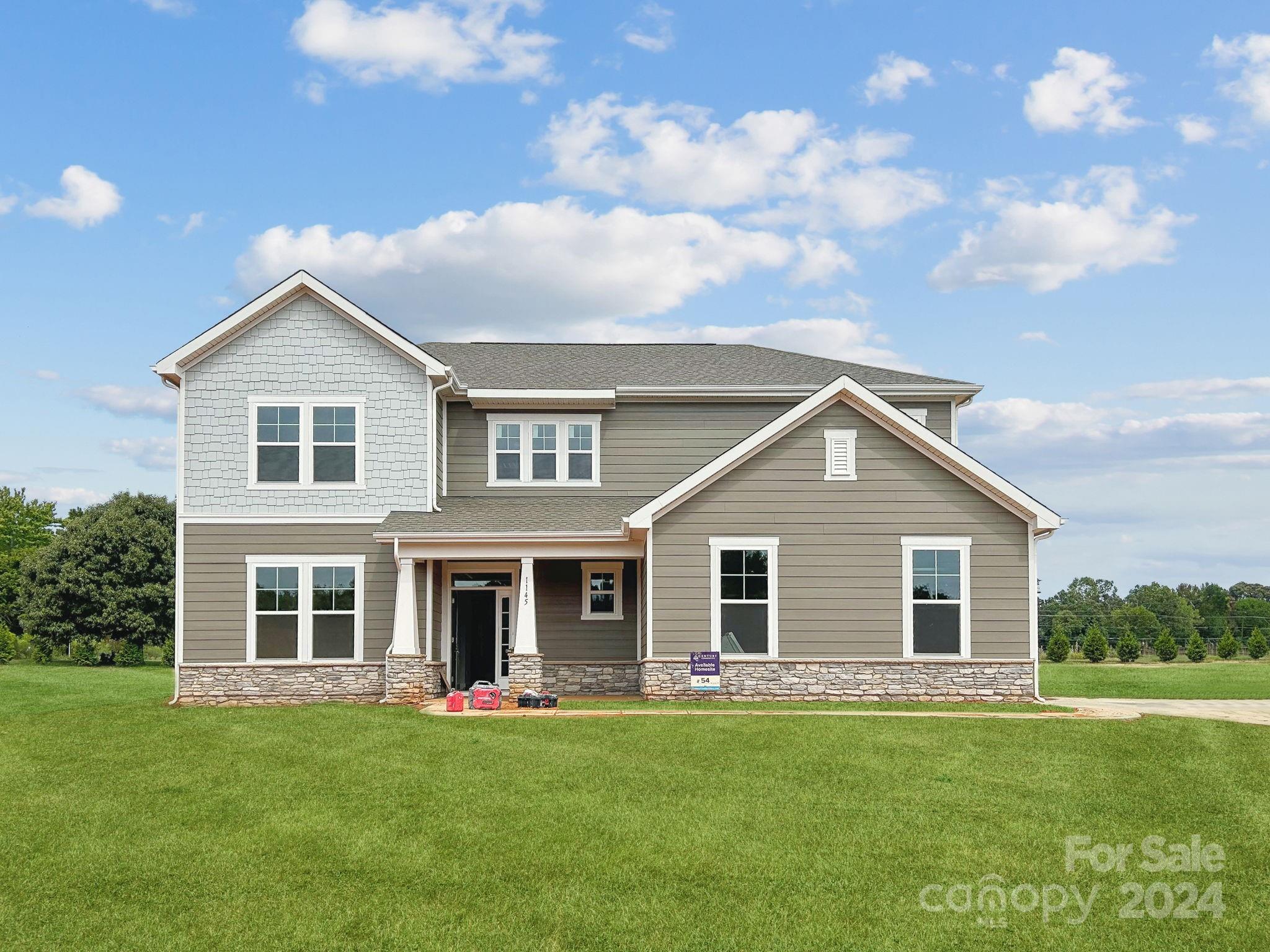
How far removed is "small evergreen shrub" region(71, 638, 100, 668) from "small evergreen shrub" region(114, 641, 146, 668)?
0.68 meters

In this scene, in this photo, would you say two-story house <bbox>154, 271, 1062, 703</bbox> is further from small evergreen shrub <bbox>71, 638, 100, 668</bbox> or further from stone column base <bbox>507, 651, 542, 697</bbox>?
small evergreen shrub <bbox>71, 638, 100, 668</bbox>

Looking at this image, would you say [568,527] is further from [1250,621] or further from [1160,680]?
[1250,621]

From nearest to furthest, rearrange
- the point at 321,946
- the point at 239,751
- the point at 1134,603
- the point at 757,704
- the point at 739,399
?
the point at 321,946, the point at 239,751, the point at 757,704, the point at 739,399, the point at 1134,603

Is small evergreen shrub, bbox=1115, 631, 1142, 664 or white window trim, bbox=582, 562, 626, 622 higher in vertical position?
white window trim, bbox=582, 562, 626, 622

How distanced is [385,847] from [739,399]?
1536 cm

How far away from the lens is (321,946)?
799 cm

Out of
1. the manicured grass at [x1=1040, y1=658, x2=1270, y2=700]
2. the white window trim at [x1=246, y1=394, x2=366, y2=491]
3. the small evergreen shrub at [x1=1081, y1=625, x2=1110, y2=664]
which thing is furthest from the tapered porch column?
the small evergreen shrub at [x1=1081, y1=625, x2=1110, y2=664]

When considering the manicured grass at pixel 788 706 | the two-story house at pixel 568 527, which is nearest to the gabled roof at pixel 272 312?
the two-story house at pixel 568 527

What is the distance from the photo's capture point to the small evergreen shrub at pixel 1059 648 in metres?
36.3

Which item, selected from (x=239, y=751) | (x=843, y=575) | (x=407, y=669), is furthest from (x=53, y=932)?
(x=843, y=575)

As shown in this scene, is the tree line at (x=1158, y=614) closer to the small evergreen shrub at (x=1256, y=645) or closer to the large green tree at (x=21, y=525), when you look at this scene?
the small evergreen shrub at (x=1256, y=645)

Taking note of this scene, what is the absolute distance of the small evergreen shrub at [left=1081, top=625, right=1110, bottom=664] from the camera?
36000 millimetres

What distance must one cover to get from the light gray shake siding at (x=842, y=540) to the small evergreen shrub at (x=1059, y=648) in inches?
676

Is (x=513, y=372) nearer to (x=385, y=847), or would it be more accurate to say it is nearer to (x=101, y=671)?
(x=385, y=847)
